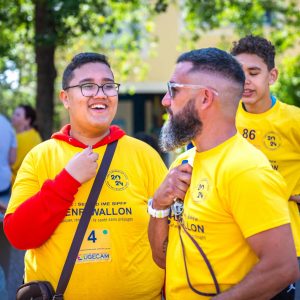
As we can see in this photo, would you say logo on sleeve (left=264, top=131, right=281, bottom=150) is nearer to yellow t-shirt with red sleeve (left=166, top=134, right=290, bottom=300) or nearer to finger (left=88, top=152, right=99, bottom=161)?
finger (left=88, top=152, right=99, bottom=161)

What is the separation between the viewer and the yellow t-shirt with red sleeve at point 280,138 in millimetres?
4250

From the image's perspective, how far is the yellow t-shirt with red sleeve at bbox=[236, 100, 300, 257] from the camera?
4.25 metres

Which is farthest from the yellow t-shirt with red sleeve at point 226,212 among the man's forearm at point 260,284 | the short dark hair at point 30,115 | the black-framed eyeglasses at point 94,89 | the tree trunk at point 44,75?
the tree trunk at point 44,75

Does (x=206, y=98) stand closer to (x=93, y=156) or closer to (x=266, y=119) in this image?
(x=93, y=156)

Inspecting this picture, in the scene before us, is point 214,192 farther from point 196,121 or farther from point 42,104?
point 42,104

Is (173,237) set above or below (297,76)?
above

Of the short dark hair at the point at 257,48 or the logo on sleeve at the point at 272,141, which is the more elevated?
the short dark hair at the point at 257,48

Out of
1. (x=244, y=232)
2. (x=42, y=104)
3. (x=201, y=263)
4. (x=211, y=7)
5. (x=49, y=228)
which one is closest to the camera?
(x=244, y=232)

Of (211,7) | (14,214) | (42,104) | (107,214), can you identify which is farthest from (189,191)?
(211,7)

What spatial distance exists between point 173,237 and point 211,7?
10.0 m

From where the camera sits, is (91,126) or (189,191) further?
(91,126)

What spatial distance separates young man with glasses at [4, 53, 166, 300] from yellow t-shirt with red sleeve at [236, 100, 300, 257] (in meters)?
0.81

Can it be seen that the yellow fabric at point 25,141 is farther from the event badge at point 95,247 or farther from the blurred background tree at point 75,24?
the event badge at point 95,247

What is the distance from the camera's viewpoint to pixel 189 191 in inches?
112
